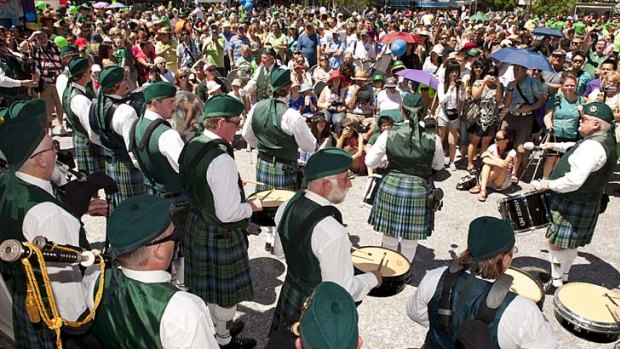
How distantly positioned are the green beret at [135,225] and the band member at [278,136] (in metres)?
2.90

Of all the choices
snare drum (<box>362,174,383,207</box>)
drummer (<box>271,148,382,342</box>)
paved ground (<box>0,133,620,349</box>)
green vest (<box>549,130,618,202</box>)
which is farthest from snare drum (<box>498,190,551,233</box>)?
drummer (<box>271,148,382,342</box>)

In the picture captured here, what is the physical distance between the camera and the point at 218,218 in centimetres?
343

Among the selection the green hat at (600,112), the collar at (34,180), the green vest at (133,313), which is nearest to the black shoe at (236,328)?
the collar at (34,180)

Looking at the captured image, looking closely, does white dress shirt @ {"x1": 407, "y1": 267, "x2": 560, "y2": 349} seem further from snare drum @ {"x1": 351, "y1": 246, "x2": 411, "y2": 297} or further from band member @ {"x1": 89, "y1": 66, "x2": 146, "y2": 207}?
band member @ {"x1": 89, "y1": 66, "x2": 146, "y2": 207}

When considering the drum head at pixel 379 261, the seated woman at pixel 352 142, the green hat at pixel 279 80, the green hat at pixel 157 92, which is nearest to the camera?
the drum head at pixel 379 261

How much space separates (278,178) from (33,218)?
2.92 meters

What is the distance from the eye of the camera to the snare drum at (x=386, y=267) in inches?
127

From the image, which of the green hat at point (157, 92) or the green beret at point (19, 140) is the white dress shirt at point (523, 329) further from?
the green hat at point (157, 92)

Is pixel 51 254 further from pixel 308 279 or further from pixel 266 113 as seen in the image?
pixel 266 113

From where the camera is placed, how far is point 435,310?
2447mm

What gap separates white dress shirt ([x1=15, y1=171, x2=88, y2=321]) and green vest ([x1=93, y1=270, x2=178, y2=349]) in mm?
604

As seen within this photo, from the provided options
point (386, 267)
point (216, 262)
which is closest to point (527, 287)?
point (386, 267)

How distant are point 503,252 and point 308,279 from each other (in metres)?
1.09

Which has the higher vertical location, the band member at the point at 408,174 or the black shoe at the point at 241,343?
the band member at the point at 408,174
